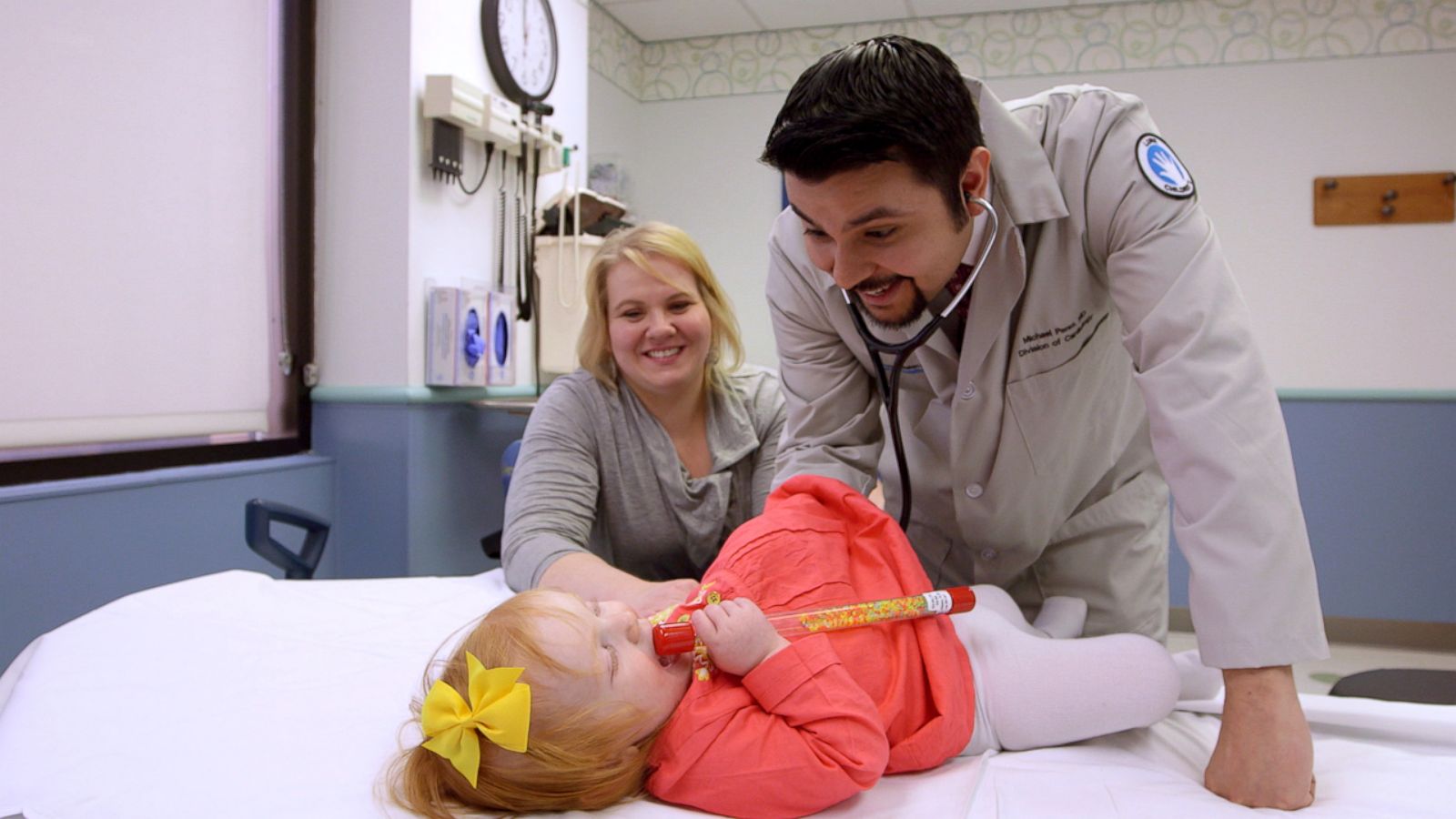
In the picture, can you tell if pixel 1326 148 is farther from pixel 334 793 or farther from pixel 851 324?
pixel 334 793

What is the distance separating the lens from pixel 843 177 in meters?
1.01

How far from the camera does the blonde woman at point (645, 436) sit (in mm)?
1630

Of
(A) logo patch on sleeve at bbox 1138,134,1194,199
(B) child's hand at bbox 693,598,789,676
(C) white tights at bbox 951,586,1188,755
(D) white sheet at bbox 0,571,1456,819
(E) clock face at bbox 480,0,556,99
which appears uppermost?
(E) clock face at bbox 480,0,556,99

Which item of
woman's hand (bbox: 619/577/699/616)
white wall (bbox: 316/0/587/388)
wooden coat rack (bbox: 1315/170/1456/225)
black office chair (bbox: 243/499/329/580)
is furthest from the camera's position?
wooden coat rack (bbox: 1315/170/1456/225)

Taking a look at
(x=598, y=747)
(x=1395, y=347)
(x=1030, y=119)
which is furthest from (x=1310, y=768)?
(x=1395, y=347)

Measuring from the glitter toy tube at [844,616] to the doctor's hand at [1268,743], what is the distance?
29 cm

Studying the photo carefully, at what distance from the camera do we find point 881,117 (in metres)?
0.98

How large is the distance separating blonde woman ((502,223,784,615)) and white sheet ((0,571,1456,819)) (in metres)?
0.31

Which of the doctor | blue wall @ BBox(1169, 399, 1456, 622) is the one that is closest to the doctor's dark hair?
the doctor

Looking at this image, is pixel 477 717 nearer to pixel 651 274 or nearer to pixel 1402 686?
pixel 651 274

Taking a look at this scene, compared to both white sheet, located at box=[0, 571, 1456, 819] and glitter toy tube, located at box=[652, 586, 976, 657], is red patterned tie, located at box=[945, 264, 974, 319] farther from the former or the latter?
white sheet, located at box=[0, 571, 1456, 819]

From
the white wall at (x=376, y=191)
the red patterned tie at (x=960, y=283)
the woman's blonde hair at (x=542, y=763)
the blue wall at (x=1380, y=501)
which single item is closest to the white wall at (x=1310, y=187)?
the blue wall at (x=1380, y=501)

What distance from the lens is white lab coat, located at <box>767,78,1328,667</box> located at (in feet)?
3.09

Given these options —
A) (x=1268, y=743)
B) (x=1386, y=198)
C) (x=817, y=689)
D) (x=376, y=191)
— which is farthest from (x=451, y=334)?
(x=1386, y=198)
